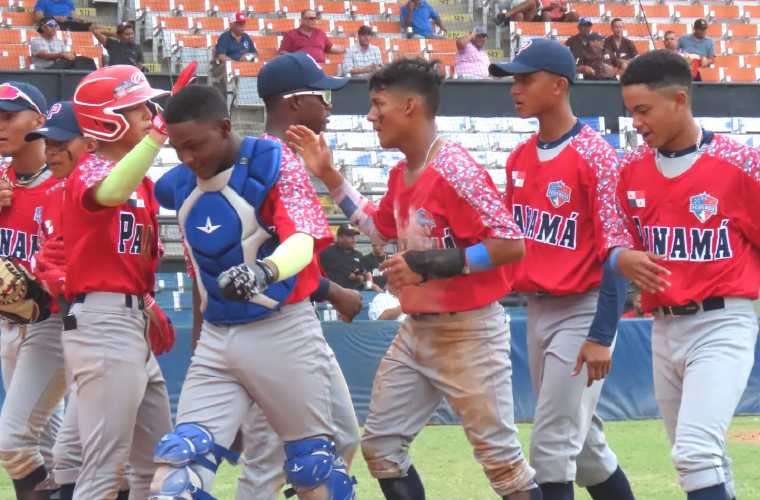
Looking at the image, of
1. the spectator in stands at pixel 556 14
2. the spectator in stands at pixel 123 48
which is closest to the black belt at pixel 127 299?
the spectator in stands at pixel 123 48

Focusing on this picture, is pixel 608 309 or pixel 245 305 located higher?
pixel 245 305

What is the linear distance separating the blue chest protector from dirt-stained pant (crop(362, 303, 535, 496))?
858mm

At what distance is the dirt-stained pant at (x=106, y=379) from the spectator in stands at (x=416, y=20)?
54.6 feet

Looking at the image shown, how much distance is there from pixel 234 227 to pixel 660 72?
6.59ft

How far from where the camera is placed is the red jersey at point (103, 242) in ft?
19.9

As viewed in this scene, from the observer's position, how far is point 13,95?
740cm

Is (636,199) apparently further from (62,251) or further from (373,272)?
(373,272)

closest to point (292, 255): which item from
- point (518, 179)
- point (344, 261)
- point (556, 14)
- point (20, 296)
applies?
point (518, 179)

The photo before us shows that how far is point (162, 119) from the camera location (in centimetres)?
552

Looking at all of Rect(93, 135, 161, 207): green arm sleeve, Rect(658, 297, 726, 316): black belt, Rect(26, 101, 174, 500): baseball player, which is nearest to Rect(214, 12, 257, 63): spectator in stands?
Rect(26, 101, 174, 500): baseball player

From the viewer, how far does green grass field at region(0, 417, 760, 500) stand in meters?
8.68

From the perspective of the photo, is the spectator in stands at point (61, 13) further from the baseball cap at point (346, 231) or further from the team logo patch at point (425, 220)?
the team logo patch at point (425, 220)

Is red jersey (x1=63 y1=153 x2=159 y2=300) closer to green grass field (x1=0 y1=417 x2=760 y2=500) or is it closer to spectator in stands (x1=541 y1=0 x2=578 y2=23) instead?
green grass field (x1=0 y1=417 x2=760 y2=500)

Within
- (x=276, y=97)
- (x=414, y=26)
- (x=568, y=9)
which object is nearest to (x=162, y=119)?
(x=276, y=97)
